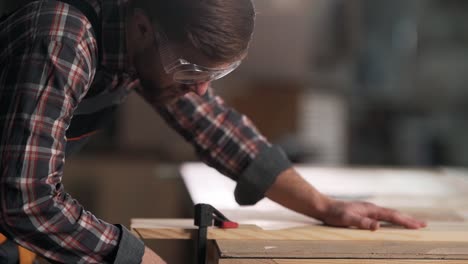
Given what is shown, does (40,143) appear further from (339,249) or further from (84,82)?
(339,249)

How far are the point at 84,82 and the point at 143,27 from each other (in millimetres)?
180

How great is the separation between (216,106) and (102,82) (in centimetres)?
37

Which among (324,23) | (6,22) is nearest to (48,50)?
(6,22)

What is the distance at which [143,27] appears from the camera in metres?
1.31

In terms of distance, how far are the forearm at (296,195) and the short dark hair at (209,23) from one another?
430mm

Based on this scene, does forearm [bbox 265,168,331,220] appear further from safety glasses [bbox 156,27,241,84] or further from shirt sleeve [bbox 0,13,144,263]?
shirt sleeve [bbox 0,13,144,263]

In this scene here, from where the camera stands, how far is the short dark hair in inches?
48.8

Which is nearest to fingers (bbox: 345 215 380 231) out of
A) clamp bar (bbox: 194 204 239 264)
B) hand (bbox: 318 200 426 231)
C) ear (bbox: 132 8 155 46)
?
hand (bbox: 318 200 426 231)

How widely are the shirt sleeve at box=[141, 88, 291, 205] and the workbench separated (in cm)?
8

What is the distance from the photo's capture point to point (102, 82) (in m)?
1.40

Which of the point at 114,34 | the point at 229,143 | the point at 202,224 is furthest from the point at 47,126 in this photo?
the point at 229,143

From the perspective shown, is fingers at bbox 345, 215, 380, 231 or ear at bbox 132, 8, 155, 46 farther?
fingers at bbox 345, 215, 380, 231

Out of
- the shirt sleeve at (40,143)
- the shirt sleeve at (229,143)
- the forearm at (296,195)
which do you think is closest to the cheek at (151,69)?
the shirt sleeve at (40,143)

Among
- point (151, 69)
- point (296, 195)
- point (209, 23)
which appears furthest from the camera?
point (296, 195)
